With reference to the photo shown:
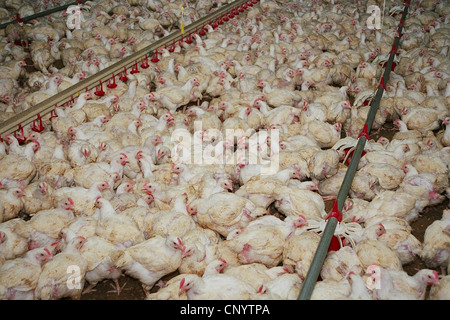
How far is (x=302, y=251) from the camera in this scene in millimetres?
2861

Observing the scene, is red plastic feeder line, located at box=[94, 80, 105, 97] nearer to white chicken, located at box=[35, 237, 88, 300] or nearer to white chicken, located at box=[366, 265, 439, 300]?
white chicken, located at box=[35, 237, 88, 300]

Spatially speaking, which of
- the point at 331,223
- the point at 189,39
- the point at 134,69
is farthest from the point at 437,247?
the point at 189,39

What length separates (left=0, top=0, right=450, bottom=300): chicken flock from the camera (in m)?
2.84

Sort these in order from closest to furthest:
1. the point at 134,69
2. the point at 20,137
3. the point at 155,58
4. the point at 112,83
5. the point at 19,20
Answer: the point at 20,137 → the point at 112,83 → the point at 134,69 → the point at 155,58 → the point at 19,20

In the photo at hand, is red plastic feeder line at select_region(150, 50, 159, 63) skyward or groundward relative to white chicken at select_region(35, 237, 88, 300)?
skyward

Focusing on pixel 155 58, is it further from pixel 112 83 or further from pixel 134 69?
pixel 112 83

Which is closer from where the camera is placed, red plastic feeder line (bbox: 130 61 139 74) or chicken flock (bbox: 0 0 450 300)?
chicken flock (bbox: 0 0 450 300)

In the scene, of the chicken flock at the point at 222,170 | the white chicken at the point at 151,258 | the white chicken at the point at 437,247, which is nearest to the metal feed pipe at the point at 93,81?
the chicken flock at the point at 222,170

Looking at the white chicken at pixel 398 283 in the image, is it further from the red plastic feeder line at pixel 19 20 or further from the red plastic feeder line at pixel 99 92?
the red plastic feeder line at pixel 19 20

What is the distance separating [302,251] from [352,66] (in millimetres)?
4728

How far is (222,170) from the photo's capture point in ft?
12.8

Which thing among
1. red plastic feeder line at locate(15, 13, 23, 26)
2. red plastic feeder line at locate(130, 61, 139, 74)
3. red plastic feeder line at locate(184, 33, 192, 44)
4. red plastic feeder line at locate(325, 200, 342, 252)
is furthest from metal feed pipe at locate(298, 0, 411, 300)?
red plastic feeder line at locate(15, 13, 23, 26)

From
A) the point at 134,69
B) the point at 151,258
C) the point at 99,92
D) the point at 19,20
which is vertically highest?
the point at 19,20
